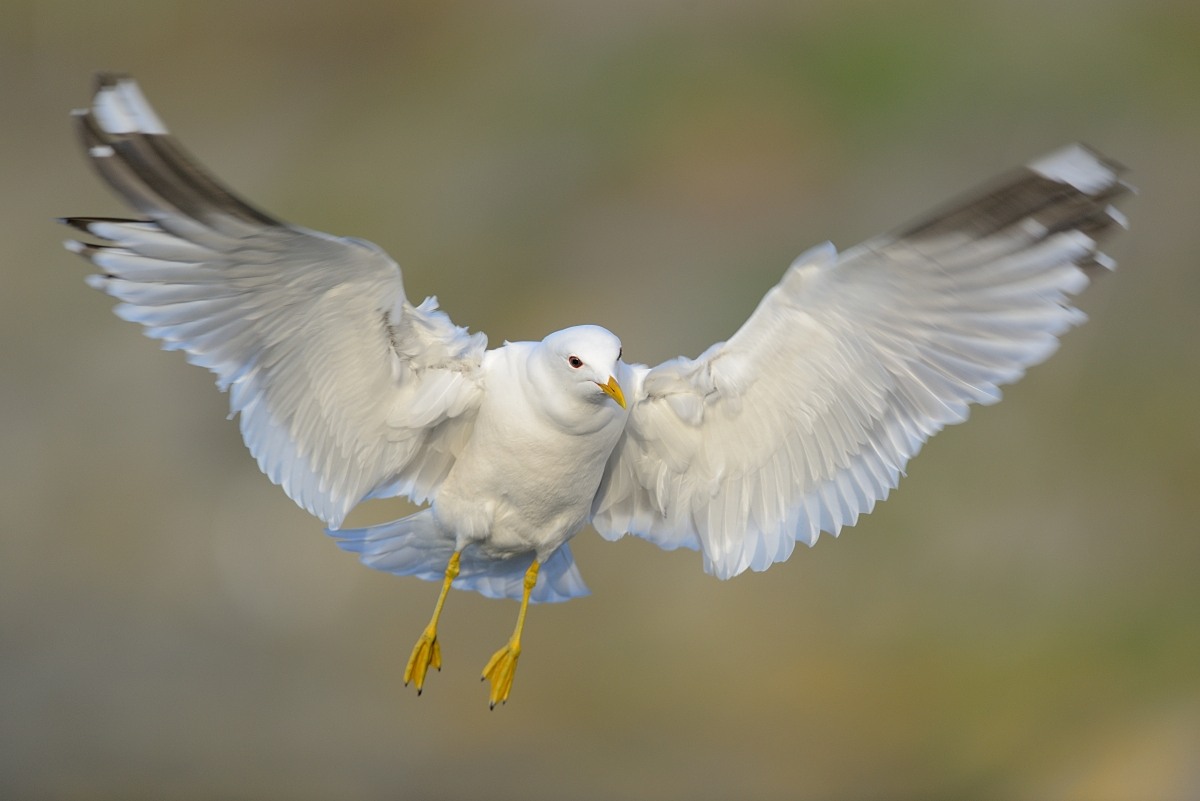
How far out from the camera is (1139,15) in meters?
12.5

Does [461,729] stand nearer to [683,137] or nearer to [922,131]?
[683,137]

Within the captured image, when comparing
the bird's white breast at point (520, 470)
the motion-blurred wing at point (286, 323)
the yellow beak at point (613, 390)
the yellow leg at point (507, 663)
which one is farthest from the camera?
the yellow leg at point (507, 663)

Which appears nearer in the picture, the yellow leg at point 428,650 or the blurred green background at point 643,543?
the yellow leg at point 428,650

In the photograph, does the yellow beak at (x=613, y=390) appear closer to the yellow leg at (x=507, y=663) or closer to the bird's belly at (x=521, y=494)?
the bird's belly at (x=521, y=494)

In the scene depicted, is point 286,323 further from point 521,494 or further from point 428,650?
point 428,650

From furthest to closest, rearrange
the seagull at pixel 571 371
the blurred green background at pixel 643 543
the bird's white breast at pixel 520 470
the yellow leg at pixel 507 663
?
the blurred green background at pixel 643 543 → the yellow leg at pixel 507 663 → the bird's white breast at pixel 520 470 → the seagull at pixel 571 371

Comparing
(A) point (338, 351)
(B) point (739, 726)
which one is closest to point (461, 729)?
(B) point (739, 726)

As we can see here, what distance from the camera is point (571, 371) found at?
4277 millimetres

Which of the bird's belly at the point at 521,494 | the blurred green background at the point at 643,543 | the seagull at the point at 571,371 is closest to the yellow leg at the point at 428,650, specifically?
the seagull at the point at 571,371

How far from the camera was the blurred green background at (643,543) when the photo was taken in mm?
10297

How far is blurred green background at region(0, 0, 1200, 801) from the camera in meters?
10.3

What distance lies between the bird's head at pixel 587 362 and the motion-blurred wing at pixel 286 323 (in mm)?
357

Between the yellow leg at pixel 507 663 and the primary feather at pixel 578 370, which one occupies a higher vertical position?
the primary feather at pixel 578 370

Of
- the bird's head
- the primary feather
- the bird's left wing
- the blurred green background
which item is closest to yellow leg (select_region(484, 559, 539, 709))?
the primary feather
